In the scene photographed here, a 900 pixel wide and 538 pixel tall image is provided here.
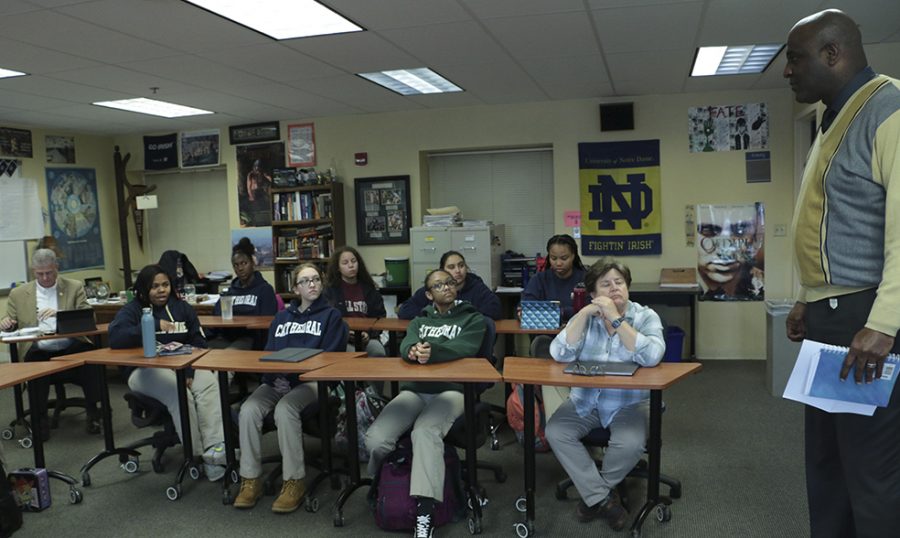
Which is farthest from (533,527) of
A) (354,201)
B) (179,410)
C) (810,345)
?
(354,201)

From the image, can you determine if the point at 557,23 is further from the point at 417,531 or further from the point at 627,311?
the point at 417,531

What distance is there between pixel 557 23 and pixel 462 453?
8.59 ft

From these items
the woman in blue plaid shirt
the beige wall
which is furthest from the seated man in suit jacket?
the woman in blue plaid shirt

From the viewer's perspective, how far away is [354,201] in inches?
287

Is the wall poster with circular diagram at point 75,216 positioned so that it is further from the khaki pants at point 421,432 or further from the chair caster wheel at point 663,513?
the chair caster wheel at point 663,513

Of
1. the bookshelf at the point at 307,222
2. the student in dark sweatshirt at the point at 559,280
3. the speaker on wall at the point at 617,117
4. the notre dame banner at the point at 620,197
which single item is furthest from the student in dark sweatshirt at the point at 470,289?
the bookshelf at the point at 307,222

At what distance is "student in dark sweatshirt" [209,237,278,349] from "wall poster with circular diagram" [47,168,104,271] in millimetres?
3083

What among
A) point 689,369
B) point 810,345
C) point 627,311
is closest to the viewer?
point 810,345

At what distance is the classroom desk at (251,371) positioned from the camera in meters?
3.28

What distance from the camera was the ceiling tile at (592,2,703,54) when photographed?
3.76 metres

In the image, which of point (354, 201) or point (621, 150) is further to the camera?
point (354, 201)

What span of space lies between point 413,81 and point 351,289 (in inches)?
73.0

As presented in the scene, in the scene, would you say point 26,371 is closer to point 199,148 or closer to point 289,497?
point 289,497

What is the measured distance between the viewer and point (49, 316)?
4848 mm
